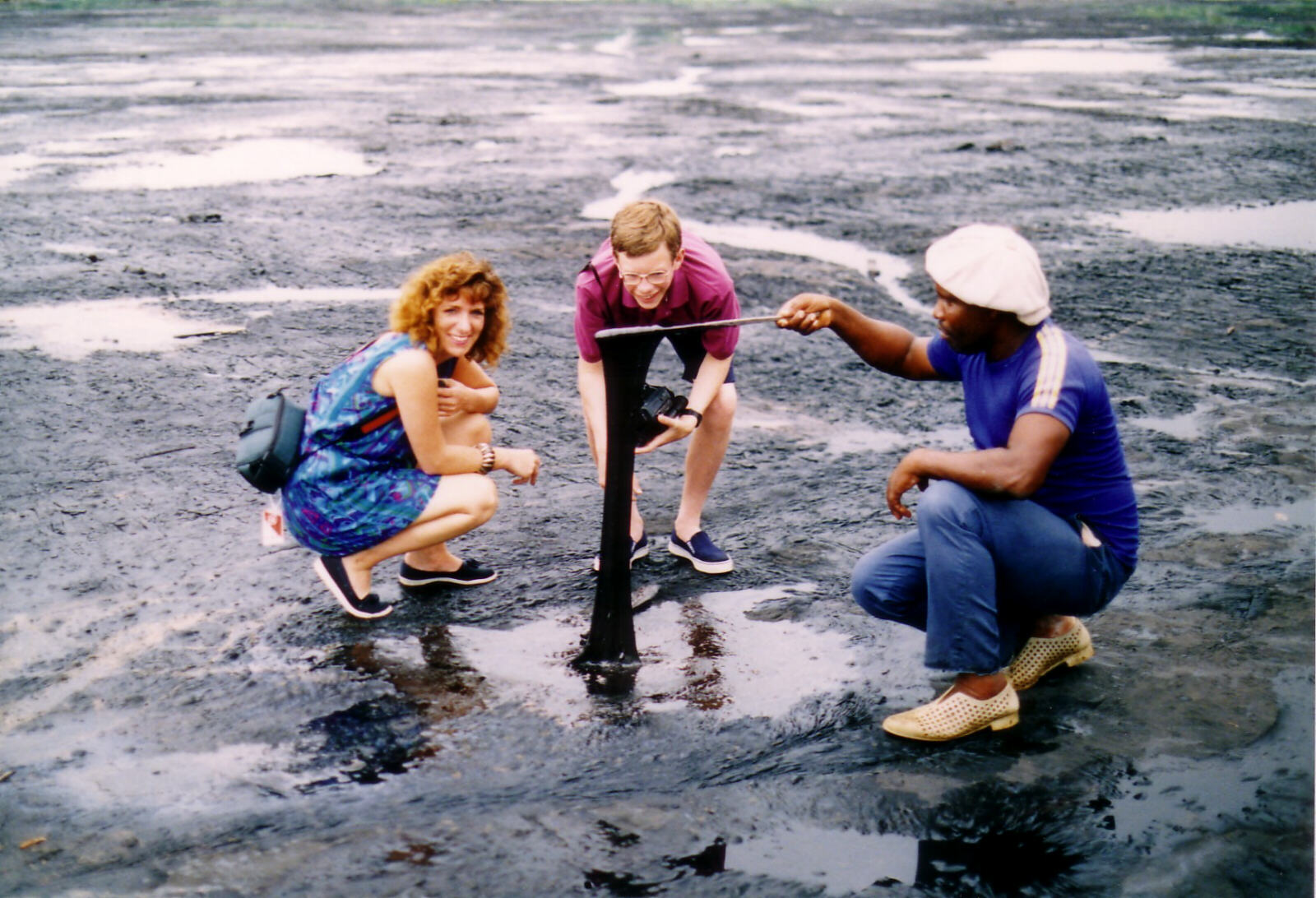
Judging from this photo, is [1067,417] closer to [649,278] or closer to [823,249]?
[649,278]

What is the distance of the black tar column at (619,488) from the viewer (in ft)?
11.1

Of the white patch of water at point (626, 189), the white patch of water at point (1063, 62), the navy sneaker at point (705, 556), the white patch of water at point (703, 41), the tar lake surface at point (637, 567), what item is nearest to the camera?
the tar lake surface at point (637, 567)

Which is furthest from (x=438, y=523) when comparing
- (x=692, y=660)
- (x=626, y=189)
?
(x=626, y=189)

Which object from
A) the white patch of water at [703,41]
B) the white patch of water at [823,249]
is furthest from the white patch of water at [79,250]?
the white patch of water at [703,41]

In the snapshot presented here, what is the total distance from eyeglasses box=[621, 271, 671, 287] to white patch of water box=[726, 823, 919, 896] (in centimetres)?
162

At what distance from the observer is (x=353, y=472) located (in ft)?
12.6

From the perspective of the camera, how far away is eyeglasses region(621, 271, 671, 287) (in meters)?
3.70

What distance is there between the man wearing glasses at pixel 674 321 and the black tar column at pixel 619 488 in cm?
11

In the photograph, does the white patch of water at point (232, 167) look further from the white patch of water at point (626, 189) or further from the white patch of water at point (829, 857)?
the white patch of water at point (829, 857)

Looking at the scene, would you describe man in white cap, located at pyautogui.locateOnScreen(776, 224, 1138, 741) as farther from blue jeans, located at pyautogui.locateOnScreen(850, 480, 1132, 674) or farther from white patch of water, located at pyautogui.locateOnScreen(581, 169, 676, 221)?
white patch of water, located at pyautogui.locateOnScreen(581, 169, 676, 221)

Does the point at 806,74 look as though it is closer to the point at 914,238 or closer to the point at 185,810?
the point at 914,238

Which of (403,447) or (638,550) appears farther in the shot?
(638,550)

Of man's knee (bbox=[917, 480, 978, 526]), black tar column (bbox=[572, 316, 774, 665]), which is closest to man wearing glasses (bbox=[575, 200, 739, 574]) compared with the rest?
black tar column (bbox=[572, 316, 774, 665])

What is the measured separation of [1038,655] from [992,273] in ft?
3.78
